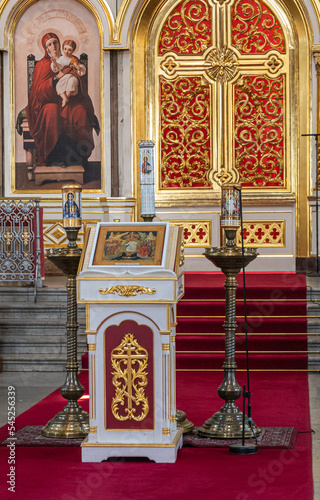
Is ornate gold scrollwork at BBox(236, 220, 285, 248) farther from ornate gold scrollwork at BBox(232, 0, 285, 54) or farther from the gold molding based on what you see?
ornate gold scrollwork at BBox(232, 0, 285, 54)

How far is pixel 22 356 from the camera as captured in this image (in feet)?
27.2

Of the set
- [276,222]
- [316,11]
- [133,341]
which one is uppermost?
[316,11]

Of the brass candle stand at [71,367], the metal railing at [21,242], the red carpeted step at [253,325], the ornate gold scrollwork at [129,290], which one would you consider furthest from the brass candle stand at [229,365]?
the metal railing at [21,242]

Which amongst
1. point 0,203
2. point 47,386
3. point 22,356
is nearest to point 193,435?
point 47,386

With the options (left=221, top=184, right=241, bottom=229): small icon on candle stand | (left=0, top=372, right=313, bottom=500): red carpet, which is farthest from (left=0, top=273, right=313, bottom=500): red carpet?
(left=221, top=184, right=241, bottom=229): small icon on candle stand

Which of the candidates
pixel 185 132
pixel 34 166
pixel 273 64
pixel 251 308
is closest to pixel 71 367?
pixel 251 308

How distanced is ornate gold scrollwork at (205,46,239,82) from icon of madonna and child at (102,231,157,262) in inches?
266

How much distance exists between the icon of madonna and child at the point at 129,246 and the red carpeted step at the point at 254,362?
3256 millimetres

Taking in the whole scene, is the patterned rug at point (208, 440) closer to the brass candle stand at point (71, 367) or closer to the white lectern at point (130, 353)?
the brass candle stand at point (71, 367)

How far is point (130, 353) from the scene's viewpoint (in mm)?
4957

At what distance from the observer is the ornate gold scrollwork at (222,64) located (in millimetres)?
11422

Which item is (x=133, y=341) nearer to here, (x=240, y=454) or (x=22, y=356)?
(x=240, y=454)

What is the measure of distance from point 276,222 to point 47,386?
4911mm

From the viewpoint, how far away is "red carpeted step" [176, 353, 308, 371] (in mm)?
8062
